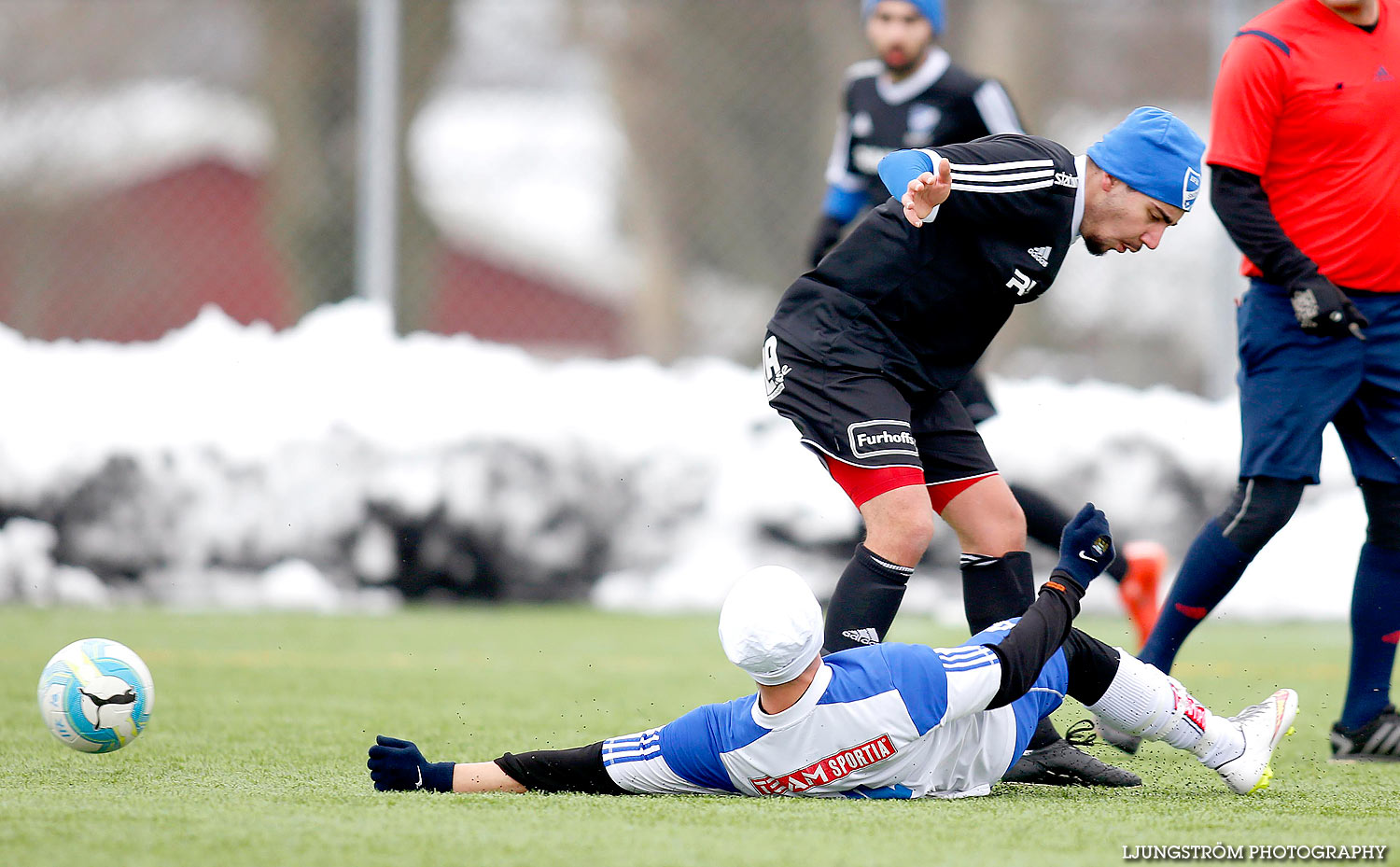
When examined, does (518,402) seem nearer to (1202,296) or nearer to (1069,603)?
(1202,296)

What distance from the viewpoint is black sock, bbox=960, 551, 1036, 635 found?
168 inches

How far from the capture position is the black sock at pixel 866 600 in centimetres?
397

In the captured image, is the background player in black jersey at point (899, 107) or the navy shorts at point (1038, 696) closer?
the navy shorts at point (1038, 696)

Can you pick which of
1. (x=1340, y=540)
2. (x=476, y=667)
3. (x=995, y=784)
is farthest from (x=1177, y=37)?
(x=995, y=784)

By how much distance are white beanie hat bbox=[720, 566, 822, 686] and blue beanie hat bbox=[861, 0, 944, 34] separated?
3522 millimetres

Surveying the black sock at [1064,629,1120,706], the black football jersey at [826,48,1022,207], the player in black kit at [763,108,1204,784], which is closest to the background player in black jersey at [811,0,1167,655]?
the black football jersey at [826,48,1022,207]

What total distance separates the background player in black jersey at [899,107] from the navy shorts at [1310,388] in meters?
1.70

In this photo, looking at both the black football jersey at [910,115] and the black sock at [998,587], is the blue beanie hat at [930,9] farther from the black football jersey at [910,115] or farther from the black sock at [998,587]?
the black sock at [998,587]

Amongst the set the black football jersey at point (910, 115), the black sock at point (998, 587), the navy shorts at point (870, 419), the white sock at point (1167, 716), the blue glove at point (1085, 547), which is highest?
the black football jersey at point (910, 115)

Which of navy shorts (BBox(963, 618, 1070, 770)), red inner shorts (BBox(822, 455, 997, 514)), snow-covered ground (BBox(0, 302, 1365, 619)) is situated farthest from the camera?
snow-covered ground (BBox(0, 302, 1365, 619))

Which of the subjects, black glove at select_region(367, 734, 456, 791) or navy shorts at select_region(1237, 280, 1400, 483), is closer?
black glove at select_region(367, 734, 456, 791)

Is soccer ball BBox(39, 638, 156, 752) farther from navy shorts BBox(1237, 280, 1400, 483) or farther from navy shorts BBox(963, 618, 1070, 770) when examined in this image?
navy shorts BBox(1237, 280, 1400, 483)

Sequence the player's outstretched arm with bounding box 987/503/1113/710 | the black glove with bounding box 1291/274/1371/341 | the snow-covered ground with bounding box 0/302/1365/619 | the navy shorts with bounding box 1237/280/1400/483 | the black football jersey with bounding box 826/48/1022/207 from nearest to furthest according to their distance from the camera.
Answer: the player's outstretched arm with bounding box 987/503/1113/710 → the black glove with bounding box 1291/274/1371/341 → the navy shorts with bounding box 1237/280/1400/483 → the black football jersey with bounding box 826/48/1022/207 → the snow-covered ground with bounding box 0/302/1365/619

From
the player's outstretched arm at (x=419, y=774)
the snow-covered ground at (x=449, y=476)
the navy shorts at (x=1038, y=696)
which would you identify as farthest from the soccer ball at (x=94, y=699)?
the snow-covered ground at (x=449, y=476)
